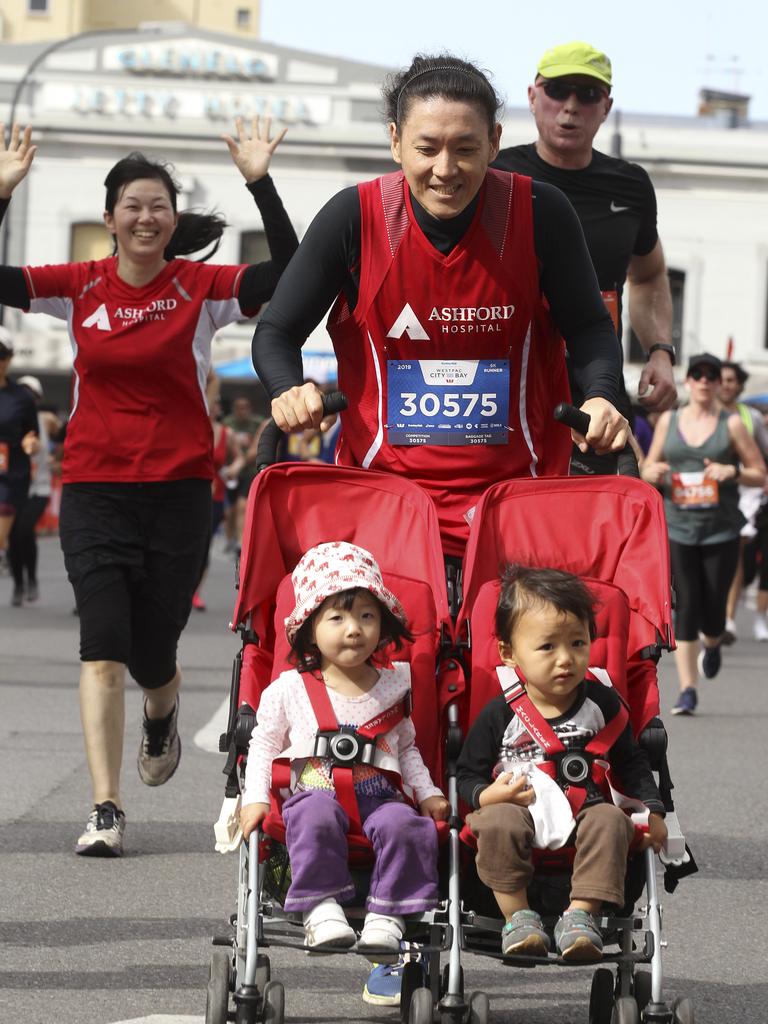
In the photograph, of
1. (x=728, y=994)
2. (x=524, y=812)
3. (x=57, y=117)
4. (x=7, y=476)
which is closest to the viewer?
(x=524, y=812)

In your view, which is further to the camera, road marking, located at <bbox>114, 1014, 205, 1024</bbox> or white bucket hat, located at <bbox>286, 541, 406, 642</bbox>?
road marking, located at <bbox>114, 1014, 205, 1024</bbox>

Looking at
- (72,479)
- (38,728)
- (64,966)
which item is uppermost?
(72,479)

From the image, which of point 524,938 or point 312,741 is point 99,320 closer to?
point 312,741

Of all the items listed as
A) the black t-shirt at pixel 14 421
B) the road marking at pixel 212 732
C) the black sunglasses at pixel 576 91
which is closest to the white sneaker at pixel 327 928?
the black sunglasses at pixel 576 91

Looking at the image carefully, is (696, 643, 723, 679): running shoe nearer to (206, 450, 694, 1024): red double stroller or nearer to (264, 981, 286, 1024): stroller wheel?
(206, 450, 694, 1024): red double stroller

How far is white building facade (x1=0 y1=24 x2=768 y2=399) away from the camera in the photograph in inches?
1661

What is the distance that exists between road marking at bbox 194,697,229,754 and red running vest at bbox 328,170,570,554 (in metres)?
4.04

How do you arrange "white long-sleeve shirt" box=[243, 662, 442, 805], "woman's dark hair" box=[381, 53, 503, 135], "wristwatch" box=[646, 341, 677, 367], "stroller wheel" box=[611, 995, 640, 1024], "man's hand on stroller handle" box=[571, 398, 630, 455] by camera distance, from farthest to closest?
"wristwatch" box=[646, 341, 677, 367] < "woman's dark hair" box=[381, 53, 503, 135] < "man's hand on stroller handle" box=[571, 398, 630, 455] < "white long-sleeve shirt" box=[243, 662, 442, 805] < "stroller wheel" box=[611, 995, 640, 1024]

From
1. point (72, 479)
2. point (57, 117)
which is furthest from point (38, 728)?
point (57, 117)

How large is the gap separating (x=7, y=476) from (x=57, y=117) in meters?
29.0

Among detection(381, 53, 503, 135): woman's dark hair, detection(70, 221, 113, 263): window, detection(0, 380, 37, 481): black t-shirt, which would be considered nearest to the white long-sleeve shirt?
detection(381, 53, 503, 135): woman's dark hair

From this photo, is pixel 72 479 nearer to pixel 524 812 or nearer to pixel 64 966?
pixel 64 966

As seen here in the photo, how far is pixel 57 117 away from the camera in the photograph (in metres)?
42.5

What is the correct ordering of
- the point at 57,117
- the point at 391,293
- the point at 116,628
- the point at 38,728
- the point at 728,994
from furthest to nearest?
1. the point at 57,117
2. the point at 38,728
3. the point at 116,628
4. the point at 728,994
5. the point at 391,293
